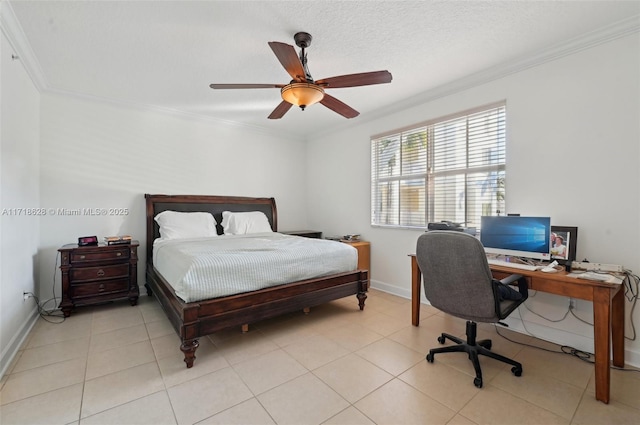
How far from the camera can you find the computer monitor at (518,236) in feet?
7.64

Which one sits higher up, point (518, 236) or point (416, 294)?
point (518, 236)

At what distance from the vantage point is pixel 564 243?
7.65 feet

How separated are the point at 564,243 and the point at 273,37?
2948mm

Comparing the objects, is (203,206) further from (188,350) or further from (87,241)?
(188,350)

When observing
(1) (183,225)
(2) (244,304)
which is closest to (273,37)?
(2) (244,304)

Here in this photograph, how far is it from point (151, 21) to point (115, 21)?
27cm

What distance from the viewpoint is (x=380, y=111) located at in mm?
4008

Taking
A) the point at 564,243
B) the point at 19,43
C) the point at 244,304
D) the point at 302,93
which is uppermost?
the point at 19,43

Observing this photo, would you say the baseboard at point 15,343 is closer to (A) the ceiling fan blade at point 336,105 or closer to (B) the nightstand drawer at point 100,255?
(B) the nightstand drawer at point 100,255

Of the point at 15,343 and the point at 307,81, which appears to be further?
the point at 15,343

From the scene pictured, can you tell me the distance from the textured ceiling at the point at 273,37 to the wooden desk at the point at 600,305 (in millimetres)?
1930

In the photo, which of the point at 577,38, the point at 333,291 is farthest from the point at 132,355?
the point at 577,38

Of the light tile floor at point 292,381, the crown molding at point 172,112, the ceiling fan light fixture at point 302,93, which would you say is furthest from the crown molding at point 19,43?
the light tile floor at point 292,381

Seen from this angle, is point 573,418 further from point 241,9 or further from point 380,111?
point 380,111
